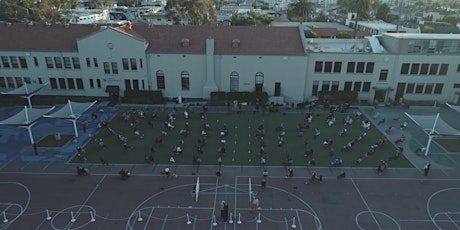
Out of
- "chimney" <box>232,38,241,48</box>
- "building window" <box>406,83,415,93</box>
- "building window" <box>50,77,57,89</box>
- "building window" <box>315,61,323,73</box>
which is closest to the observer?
"building window" <box>315,61,323,73</box>

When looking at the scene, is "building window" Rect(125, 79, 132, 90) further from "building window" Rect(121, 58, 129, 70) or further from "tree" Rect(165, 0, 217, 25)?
"tree" Rect(165, 0, 217, 25)

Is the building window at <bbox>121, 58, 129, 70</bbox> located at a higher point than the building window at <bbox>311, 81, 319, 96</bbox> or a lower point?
higher

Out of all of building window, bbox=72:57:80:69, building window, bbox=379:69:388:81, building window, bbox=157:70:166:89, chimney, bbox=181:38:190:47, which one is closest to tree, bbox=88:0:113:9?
building window, bbox=72:57:80:69

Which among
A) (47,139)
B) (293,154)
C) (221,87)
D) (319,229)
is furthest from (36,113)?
(319,229)

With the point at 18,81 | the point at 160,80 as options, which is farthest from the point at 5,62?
the point at 160,80

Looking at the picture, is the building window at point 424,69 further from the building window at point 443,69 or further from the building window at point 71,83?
the building window at point 71,83

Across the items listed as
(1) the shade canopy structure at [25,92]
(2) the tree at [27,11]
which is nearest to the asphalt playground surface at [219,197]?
(1) the shade canopy structure at [25,92]
